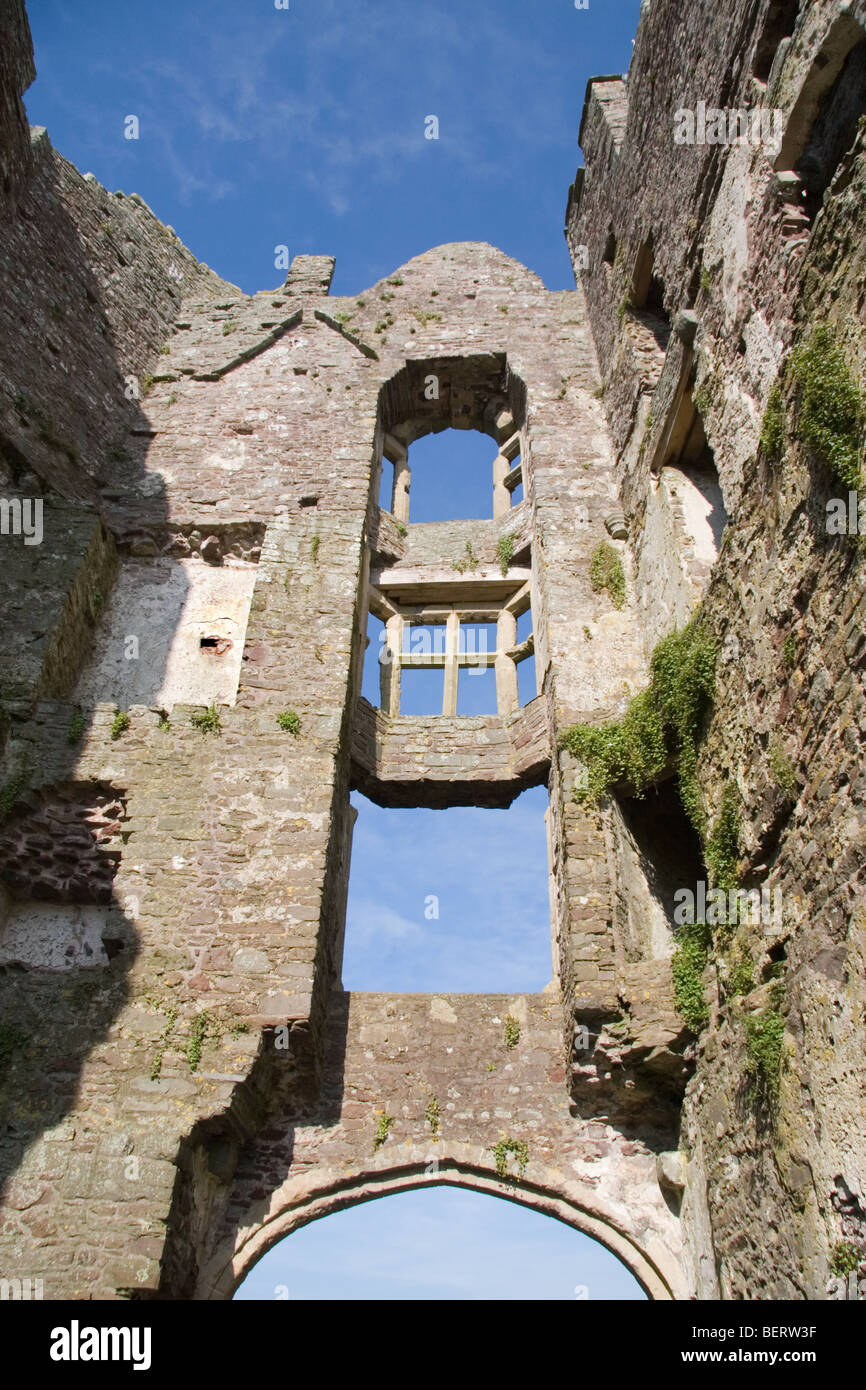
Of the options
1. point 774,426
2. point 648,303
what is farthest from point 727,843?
point 648,303

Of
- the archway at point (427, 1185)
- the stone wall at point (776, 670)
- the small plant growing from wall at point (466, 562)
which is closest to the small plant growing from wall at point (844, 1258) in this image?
the stone wall at point (776, 670)

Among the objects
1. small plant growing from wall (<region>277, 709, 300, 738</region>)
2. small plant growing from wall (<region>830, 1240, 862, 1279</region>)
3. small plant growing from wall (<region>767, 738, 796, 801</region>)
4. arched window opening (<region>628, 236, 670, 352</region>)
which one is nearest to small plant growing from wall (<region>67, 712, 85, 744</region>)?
small plant growing from wall (<region>277, 709, 300, 738</region>)

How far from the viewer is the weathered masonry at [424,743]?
639 cm

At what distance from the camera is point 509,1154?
8.16 meters

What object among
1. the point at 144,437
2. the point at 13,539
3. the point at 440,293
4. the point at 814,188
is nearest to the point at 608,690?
the point at 814,188

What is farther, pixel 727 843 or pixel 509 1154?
pixel 509 1154

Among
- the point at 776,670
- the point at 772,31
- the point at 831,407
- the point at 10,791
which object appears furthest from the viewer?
the point at 10,791

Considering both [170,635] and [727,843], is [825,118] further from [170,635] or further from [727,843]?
[170,635]

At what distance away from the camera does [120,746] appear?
9.58 metres

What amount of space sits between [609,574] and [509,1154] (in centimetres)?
673

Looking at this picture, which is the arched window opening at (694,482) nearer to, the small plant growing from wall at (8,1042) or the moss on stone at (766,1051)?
the moss on stone at (766,1051)

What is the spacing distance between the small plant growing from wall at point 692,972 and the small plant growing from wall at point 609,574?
467 cm

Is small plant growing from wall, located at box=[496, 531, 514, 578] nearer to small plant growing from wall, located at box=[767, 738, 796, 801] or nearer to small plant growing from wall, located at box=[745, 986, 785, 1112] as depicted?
small plant growing from wall, located at box=[767, 738, 796, 801]

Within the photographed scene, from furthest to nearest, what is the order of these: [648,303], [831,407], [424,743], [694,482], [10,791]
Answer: [648,303]
[424,743]
[694,482]
[10,791]
[831,407]
